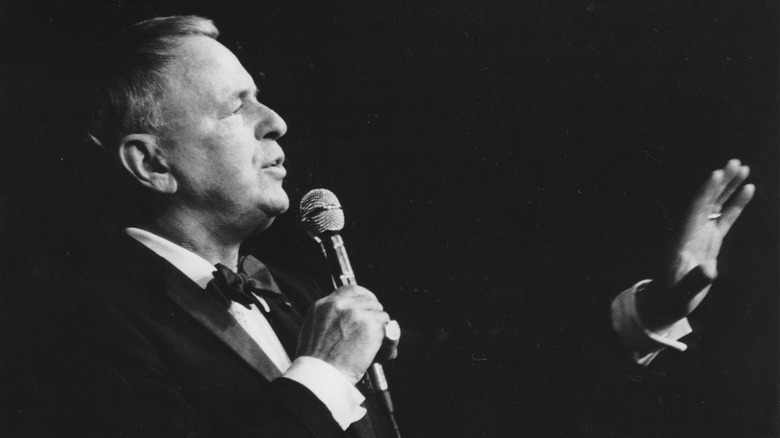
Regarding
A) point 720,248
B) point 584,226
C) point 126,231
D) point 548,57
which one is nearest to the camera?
point 126,231

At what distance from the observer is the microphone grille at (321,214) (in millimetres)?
1727

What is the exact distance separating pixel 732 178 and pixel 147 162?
4.70ft

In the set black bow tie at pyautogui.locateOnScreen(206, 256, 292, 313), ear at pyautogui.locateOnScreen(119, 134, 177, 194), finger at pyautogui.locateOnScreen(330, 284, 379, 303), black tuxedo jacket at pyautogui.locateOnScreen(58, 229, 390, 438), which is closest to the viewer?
black tuxedo jacket at pyautogui.locateOnScreen(58, 229, 390, 438)

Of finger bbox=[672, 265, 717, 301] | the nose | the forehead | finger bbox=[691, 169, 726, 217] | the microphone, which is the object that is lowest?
finger bbox=[672, 265, 717, 301]

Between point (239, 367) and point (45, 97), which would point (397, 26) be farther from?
point (239, 367)

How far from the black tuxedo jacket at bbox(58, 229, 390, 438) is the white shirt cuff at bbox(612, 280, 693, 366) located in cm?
69

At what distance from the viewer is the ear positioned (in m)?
1.85

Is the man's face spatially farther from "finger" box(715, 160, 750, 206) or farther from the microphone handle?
"finger" box(715, 160, 750, 206)

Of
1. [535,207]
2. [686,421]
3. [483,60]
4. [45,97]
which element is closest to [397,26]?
[483,60]

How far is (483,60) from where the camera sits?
92.6 inches

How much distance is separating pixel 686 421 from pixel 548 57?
3.59 ft

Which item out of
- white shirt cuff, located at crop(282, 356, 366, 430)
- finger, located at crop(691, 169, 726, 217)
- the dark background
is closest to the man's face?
the dark background

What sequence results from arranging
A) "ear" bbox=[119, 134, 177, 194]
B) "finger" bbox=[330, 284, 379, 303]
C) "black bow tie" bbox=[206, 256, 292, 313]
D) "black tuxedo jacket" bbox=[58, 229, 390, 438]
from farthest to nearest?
"ear" bbox=[119, 134, 177, 194] → "black bow tie" bbox=[206, 256, 292, 313] → "finger" bbox=[330, 284, 379, 303] → "black tuxedo jacket" bbox=[58, 229, 390, 438]

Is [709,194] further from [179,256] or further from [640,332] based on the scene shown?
[179,256]
